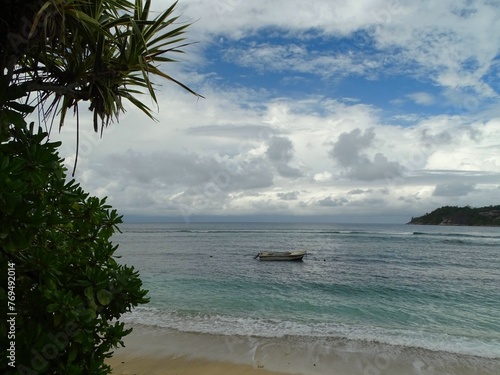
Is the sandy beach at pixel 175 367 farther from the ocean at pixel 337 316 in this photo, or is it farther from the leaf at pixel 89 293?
the leaf at pixel 89 293

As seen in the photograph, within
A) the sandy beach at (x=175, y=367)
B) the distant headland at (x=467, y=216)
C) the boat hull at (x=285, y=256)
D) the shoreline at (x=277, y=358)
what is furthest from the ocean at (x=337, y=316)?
the distant headland at (x=467, y=216)

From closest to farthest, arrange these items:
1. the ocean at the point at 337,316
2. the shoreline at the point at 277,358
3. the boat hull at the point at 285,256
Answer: the shoreline at the point at 277,358, the ocean at the point at 337,316, the boat hull at the point at 285,256

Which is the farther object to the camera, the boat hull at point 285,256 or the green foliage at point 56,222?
the boat hull at point 285,256

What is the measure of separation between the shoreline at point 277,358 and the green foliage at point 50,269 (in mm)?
5697

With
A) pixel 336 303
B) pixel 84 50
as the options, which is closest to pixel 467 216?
pixel 336 303

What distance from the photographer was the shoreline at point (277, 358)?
24.1 feet

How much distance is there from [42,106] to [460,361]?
9.49 meters

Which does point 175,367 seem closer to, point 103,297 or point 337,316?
point 103,297

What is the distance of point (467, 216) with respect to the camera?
4382 inches

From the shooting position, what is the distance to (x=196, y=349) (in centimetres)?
856

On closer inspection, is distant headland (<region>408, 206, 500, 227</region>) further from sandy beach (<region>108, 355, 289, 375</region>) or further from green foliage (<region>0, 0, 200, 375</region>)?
green foliage (<region>0, 0, 200, 375</region>)

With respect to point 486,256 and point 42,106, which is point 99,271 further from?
point 486,256

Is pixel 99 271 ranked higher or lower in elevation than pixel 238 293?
higher

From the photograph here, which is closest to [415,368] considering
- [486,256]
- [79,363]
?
[79,363]
